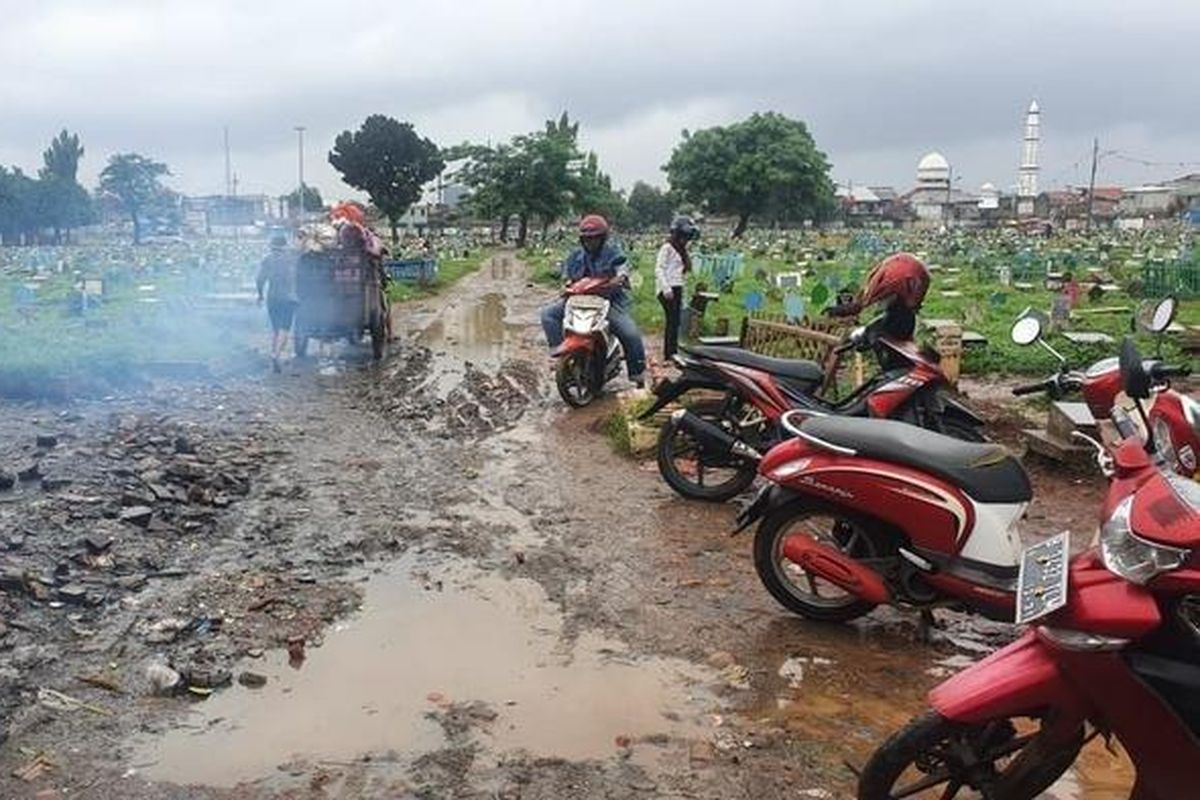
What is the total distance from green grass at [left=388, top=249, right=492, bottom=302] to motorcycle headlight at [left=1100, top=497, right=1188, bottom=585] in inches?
749

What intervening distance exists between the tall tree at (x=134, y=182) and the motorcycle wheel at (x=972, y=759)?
58689 mm

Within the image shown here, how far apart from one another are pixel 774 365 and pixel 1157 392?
2.98m

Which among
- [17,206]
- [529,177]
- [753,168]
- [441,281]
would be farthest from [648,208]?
[441,281]

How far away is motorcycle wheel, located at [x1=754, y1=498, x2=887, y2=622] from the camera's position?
180 inches

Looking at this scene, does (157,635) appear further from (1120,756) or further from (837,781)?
(1120,756)

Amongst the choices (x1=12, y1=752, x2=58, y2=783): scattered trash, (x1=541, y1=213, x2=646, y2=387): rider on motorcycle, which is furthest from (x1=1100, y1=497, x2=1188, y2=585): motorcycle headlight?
(x1=541, y1=213, x2=646, y2=387): rider on motorcycle

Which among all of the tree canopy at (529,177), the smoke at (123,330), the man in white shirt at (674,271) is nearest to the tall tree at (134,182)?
the tree canopy at (529,177)

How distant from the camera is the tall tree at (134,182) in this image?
183ft

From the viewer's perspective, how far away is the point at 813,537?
14.9 feet

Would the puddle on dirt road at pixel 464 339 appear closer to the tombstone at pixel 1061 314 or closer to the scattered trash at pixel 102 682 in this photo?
the scattered trash at pixel 102 682

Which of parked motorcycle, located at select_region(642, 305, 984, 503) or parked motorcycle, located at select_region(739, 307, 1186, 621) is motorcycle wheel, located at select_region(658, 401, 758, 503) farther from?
parked motorcycle, located at select_region(739, 307, 1186, 621)

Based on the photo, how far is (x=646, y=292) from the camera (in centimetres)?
2255

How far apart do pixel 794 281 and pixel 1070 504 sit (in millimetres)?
14083

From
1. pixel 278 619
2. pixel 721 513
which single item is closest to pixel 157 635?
pixel 278 619
